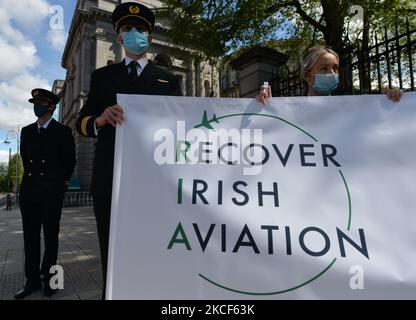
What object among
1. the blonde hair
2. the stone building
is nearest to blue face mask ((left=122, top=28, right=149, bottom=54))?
the blonde hair

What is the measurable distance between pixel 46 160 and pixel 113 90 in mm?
1666

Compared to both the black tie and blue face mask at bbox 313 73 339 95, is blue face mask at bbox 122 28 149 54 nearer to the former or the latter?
the black tie

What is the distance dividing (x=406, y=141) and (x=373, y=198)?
442 millimetres

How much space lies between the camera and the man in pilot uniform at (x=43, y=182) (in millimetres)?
3266

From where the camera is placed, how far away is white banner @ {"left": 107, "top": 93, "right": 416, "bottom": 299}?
1.65 metres

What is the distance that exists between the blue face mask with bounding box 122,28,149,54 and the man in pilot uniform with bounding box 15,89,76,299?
1703mm

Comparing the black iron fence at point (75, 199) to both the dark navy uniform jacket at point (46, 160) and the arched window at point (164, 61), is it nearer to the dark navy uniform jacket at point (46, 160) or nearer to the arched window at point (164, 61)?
the arched window at point (164, 61)

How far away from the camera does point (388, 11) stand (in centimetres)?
927

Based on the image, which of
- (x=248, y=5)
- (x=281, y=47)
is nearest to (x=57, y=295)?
(x=248, y=5)

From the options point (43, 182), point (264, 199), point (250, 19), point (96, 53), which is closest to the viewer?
point (264, 199)

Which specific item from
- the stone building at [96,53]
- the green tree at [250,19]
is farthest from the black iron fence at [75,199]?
the green tree at [250,19]

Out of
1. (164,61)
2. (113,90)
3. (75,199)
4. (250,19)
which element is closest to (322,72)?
(113,90)

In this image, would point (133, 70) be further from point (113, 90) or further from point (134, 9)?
point (134, 9)

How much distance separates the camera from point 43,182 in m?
3.27
